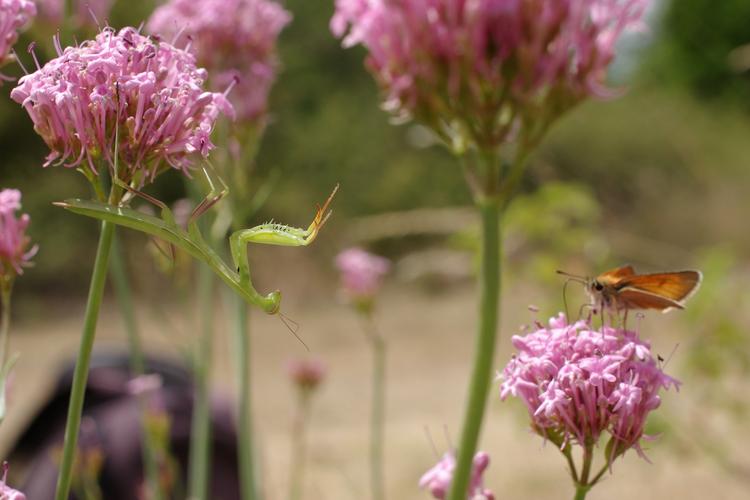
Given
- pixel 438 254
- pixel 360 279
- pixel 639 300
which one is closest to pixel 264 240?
pixel 639 300

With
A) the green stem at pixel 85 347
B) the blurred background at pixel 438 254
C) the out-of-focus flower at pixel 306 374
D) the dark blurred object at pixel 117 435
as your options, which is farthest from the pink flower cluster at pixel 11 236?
the dark blurred object at pixel 117 435

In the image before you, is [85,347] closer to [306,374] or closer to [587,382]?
[587,382]

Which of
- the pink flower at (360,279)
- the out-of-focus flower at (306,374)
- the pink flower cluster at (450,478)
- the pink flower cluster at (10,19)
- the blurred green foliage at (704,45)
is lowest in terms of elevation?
the pink flower cluster at (450,478)

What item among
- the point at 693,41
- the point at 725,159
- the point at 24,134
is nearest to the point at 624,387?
the point at 24,134

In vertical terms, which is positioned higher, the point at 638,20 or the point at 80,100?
the point at 638,20

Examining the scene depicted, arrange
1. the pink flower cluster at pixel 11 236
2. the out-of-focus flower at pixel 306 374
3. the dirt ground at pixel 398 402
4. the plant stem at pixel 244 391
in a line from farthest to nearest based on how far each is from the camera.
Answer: the dirt ground at pixel 398 402 < the out-of-focus flower at pixel 306 374 < the plant stem at pixel 244 391 < the pink flower cluster at pixel 11 236

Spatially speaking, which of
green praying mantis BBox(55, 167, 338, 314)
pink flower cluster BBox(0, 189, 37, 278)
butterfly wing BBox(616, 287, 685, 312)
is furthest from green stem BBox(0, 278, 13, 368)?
butterfly wing BBox(616, 287, 685, 312)

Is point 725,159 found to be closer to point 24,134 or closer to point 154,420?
point 24,134

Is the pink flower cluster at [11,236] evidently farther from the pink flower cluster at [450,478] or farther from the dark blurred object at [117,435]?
the dark blurred object at [117,435]
